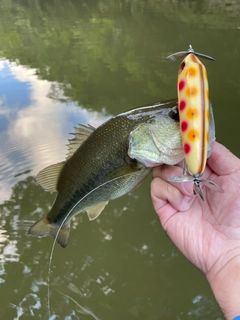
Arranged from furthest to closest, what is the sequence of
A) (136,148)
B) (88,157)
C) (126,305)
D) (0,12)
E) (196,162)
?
1. (0,12)
2. (126,305)
3. (88,157)
4. (136,148)
5. (196,162)

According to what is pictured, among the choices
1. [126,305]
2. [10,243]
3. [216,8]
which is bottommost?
[126,305]

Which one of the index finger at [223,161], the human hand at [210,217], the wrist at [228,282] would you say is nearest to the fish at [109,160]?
the human hand at [210,217]

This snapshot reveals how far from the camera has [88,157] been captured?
1.74 meters

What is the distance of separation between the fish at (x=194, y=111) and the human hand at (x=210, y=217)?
34 centimetres

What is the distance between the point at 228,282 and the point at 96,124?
379 cm

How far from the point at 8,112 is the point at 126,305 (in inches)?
150

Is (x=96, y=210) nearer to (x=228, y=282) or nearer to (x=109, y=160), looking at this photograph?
(x=109, y=160)

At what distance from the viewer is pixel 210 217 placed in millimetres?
1723

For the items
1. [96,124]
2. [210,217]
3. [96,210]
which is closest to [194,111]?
[210,217]

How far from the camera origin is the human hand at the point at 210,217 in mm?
1600

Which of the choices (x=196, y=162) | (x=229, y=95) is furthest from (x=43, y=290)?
(x=229, y=95)

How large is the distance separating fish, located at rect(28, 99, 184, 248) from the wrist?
0.56 m

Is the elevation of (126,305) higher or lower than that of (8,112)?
lower

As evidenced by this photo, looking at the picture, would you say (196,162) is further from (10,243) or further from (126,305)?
(10,243)
